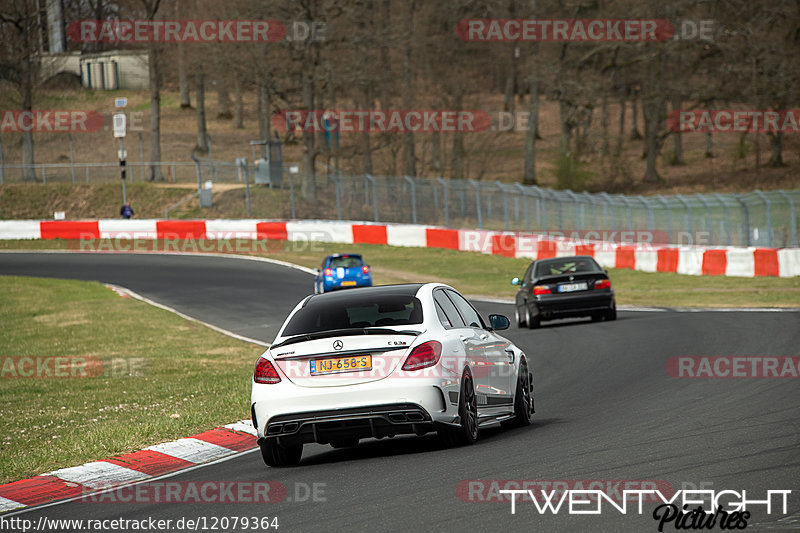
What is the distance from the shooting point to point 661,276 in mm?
36125

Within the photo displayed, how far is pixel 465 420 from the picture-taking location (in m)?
9.48

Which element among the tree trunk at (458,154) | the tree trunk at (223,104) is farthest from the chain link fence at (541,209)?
the tree trunk at (223,104)

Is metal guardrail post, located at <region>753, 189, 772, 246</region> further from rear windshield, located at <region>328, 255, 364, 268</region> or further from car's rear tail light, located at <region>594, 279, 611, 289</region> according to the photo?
car's rear tail light, located at <region>594, 279, 611, 289</region>

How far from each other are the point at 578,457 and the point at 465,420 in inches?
47.4

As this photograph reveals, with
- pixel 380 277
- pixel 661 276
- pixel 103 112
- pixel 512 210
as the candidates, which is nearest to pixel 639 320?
pixel 661 276

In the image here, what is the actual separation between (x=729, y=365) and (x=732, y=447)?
654cm

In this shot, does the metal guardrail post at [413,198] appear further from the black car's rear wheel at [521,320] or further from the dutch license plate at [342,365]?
the dutch license plate at [342,365]

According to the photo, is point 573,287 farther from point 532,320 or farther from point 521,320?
point 521,320

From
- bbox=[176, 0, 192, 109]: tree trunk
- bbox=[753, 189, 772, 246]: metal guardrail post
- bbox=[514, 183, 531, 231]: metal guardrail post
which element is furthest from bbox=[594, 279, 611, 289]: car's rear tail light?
bbox=[176, 0, 192, 109]: tree trunk

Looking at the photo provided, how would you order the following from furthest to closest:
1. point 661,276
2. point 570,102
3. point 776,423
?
point 570,102, point 661,276, point 776,423

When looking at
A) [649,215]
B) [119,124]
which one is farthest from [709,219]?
[119,124]

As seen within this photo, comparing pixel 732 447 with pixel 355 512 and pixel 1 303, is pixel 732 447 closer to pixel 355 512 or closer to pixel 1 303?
pixel 355 512

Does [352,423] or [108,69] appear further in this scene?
[108,69]

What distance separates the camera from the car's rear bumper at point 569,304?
22.5 metres
